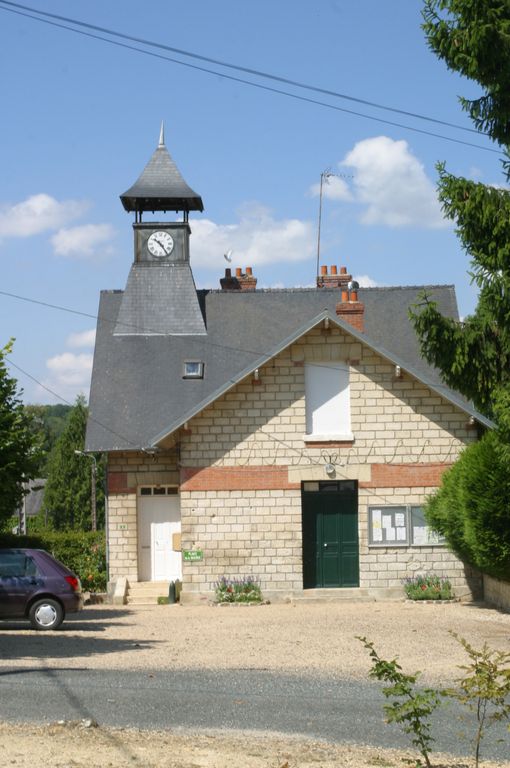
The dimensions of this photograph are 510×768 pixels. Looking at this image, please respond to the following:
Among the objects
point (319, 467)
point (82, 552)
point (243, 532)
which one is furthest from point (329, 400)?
point (82, 552)

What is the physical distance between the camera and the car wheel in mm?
18688

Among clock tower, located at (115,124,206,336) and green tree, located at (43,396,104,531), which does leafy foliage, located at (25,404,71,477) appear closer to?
green tree, located at (43,396,104,531)

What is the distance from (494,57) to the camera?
1388cm

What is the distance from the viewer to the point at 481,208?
1423 cm

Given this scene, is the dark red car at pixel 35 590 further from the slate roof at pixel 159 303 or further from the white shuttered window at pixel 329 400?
the slate roof at pixel 159 303

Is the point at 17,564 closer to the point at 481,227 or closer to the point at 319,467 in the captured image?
the point at 319,467

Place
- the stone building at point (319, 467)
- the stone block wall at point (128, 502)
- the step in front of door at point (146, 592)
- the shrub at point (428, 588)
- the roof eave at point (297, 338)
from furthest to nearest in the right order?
the stone block wall at point (128, 502), the step in front of door at point (146, 592), the stone building at point (319, 467), the roof eave at point (297, 338), the shrub at point (428, 588)

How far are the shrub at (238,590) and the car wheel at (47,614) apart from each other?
20.4 feet

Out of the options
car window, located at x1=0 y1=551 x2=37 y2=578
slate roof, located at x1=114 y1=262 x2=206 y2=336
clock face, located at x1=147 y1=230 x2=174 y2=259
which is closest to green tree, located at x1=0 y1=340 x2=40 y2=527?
car window, located at x1=0 y1=551 x2=37 y2=578

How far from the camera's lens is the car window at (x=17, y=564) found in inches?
738

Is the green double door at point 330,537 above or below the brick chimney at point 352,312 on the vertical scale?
below

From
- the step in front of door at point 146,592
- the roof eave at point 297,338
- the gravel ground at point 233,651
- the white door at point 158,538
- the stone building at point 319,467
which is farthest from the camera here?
the white door at point 158,538

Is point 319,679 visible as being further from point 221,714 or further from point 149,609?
point 149,609

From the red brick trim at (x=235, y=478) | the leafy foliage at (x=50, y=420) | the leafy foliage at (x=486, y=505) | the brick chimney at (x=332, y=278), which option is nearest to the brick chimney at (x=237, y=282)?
the brick chimney at (x=332, y=278)
